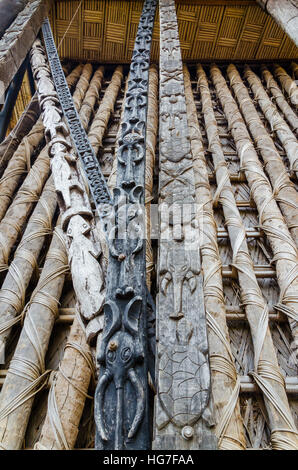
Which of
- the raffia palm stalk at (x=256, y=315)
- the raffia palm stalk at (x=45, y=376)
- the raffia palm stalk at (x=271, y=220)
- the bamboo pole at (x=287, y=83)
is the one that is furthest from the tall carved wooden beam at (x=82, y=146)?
the bamboo pole at (x=287, y=83)

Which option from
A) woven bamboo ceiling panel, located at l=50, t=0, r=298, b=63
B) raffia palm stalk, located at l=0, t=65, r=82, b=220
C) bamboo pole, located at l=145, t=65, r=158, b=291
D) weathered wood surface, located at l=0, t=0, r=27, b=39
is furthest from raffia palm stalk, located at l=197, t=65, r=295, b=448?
woven bamboo ceiling panel, located at l=50, t=0, r=298, b=63

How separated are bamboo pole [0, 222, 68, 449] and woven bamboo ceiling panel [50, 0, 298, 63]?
7.78ft

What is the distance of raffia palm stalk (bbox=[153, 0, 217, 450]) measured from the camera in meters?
0.70

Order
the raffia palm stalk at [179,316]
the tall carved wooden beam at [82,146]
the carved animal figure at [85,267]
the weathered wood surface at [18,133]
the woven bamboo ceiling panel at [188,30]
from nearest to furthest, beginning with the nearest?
the raffia palm stalk at [179,316]
the carved animal figure at [85,267]
the tall carved wooden beam at [82,146]
the weathered wood surface at [18,133]
the woven bamboo ceiling panel at [188,30]

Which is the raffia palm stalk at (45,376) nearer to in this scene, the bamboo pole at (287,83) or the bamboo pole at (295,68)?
the bamboo pole at (287,83)

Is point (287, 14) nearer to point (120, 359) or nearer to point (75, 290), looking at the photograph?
point (75, 290)

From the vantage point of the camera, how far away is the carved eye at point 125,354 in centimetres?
81

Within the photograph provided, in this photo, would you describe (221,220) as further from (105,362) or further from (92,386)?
(105,362)

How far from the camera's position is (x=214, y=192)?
2162 mm

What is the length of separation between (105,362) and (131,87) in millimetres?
1128

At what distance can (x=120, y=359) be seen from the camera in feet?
2.65

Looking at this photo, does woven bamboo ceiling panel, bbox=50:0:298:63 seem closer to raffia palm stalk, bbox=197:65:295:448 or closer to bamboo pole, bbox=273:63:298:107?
bamboo pole, bbox=273:63:298:107

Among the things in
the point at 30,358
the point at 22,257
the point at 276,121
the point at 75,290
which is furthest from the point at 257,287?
the point at 276,121

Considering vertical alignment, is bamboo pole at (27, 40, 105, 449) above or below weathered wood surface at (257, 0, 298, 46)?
below
